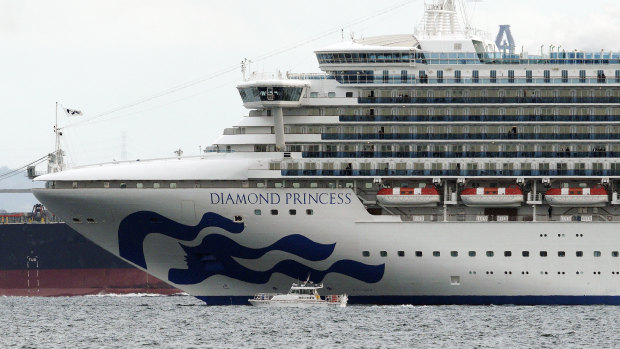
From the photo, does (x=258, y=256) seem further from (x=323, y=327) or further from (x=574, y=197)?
(x=574, y=197)

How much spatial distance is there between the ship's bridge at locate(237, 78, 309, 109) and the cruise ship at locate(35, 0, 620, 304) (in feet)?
0.23

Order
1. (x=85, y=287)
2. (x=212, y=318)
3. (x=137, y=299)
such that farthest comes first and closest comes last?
(x=85, y=287) < (x=137, y=299) < (x=212, y=318)

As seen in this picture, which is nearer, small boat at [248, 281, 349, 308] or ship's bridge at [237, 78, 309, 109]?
ship's bridge at [237, 78, 309, 109]

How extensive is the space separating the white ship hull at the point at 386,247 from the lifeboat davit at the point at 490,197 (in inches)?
39.4

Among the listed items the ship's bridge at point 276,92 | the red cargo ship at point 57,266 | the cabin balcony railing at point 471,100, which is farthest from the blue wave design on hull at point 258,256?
the red cargo ship at point 57,266

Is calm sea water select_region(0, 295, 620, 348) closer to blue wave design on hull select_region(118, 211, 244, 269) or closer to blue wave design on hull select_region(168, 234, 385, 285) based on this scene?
blue wave design on hull select_region(168, 234, 385, 285)

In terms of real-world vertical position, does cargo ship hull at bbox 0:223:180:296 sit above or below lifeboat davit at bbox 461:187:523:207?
below

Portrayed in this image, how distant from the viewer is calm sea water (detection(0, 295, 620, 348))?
185ft

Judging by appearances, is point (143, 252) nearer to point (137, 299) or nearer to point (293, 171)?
point (293, 171)

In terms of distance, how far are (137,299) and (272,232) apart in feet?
79.3

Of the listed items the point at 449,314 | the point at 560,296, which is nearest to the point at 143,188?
the point at 449,314

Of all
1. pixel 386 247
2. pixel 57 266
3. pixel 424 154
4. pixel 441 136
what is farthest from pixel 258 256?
pixel 57 266

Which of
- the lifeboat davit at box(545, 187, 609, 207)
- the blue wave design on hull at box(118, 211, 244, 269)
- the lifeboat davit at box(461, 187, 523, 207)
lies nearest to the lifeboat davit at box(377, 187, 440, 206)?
the lifeboat davit at box(461, 187, 523, 207)

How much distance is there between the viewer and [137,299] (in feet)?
291
